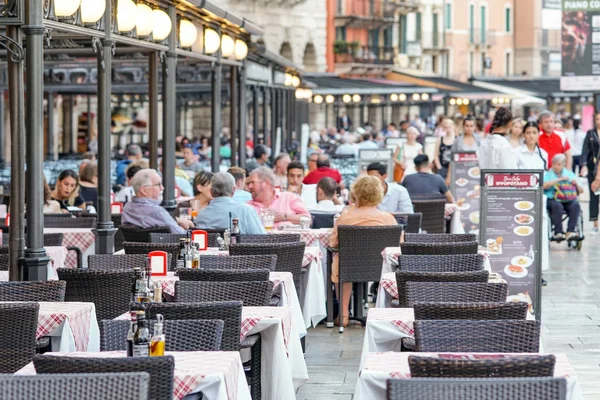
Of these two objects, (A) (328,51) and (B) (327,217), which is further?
(A) (328,51)

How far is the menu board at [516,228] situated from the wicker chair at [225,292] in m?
4.11

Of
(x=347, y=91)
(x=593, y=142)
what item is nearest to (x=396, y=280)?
(x=593, y=142)

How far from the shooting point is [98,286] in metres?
8.10

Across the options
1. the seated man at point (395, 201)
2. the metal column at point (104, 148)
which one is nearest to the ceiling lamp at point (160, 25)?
the metal column at point (104, 148)

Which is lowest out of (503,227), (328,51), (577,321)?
(577,321)

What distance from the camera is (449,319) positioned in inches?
265

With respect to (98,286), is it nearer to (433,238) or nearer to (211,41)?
(433,238)

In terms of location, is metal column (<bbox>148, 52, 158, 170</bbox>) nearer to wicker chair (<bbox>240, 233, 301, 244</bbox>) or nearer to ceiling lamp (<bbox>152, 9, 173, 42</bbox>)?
ceiling lamp (<bbox>152, 9, 173, 42</bbox>)

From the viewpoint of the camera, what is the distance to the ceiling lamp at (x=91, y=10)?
10.5m

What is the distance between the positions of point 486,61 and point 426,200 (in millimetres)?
73619

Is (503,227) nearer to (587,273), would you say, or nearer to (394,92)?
(587,273)

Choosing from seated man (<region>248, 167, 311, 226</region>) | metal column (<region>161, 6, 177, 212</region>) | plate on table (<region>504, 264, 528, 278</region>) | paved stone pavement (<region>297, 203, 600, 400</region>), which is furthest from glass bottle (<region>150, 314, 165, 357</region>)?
metal column (<region>161, 6, 177, 212</region>)

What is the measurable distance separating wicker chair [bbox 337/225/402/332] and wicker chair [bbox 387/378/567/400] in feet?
19.6

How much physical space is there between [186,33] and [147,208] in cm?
374
